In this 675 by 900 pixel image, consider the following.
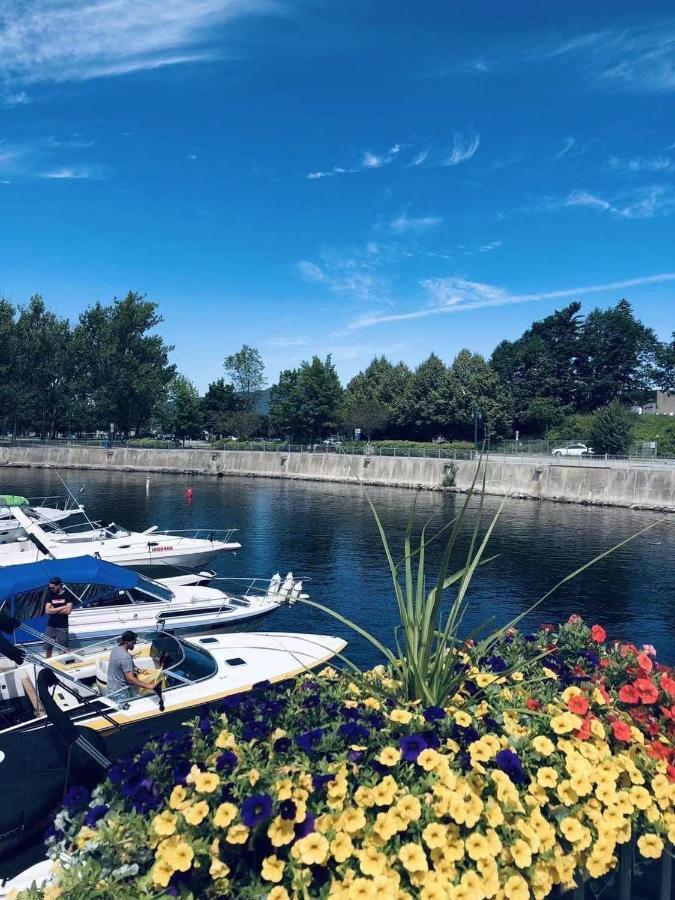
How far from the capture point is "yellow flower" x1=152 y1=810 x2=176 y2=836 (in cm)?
386

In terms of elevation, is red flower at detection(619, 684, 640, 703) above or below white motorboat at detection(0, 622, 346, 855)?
above

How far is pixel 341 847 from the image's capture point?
3771 mm

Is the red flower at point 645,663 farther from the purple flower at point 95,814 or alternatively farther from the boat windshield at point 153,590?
the boat windshield at point 153,590

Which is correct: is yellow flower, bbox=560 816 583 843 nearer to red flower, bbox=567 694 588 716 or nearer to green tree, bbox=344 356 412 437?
red flower, bbox=567 694 588 716

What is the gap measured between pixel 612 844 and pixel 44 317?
108m

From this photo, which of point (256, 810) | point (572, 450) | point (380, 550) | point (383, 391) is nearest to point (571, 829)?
point (256, 810)

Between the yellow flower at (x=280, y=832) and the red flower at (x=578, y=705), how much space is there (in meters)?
2.19

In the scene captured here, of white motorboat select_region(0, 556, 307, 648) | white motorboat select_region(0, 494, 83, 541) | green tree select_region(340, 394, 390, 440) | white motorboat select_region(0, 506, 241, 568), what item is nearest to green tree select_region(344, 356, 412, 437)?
green tree select_region(340, 394, 390, 440)

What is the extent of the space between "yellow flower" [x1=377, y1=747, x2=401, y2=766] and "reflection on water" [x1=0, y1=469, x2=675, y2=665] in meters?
15.6

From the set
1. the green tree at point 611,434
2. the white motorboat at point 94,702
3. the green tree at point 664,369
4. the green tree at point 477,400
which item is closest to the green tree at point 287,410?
the green tree at point 477,400

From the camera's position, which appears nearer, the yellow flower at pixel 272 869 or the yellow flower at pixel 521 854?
the yellow flower at pixel 272 869

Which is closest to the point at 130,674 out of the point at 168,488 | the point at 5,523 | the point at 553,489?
the point at 5,523

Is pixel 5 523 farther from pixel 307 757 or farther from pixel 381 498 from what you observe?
pixel 381 498

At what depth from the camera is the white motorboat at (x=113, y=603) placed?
16938 mm
